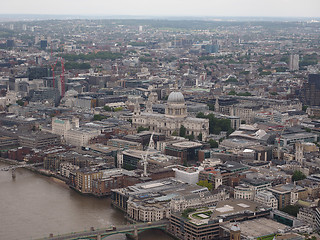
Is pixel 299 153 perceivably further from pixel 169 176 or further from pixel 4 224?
pixel 4 224

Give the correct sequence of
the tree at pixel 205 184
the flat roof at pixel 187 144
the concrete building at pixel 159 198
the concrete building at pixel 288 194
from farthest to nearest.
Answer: the flat roof at pixel 187 144 → the tree at pixel 205 184 → the concrete building at pixel 288 194 → the concrete building at pixel 159 198

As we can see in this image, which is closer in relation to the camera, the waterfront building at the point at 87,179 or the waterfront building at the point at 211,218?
the waterfront building at the point at 211,218

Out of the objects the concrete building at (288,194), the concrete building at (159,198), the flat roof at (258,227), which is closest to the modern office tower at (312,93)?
the concrete building at (288,194)

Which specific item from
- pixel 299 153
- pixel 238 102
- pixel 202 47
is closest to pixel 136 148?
pixel 299 153

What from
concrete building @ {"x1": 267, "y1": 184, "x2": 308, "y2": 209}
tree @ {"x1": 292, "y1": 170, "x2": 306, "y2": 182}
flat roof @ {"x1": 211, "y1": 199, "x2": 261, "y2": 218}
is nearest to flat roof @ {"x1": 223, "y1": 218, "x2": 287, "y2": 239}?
flat roof @ {"x1": 211, "y1": 199, "x2": 261, "y2": 218}

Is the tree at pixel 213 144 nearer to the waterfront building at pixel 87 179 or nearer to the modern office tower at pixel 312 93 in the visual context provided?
the waterfront building at pixel 87 179
